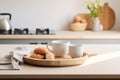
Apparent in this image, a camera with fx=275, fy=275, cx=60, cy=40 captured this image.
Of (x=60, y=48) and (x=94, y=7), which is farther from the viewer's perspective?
(x=94, y=7)

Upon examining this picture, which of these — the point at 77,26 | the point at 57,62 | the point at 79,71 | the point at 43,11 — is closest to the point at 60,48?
the point at 57,62

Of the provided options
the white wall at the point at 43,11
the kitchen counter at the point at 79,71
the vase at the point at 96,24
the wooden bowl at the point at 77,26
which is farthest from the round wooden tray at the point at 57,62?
the white wall at the point at 43,11

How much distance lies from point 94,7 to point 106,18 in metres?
0.27

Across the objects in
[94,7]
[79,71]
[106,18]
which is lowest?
[79,71]

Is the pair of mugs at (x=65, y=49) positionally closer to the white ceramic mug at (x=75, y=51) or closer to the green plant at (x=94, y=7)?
the white ceramic mug at (x=75, y=51)

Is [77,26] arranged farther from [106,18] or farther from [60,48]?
[60,48]

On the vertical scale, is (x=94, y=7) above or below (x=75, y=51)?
above

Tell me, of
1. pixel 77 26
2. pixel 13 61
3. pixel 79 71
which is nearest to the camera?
pixel 79 71

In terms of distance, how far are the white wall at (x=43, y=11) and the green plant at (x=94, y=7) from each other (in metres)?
0.10

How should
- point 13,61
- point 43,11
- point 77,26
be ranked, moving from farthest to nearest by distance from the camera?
point 43,11 → point 77,26 → point 13,61

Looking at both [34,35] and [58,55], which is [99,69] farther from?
[34,35]

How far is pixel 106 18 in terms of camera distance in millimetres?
3752

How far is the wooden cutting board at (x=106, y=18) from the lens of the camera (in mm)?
3740

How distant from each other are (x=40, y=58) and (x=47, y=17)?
7.33 ft
